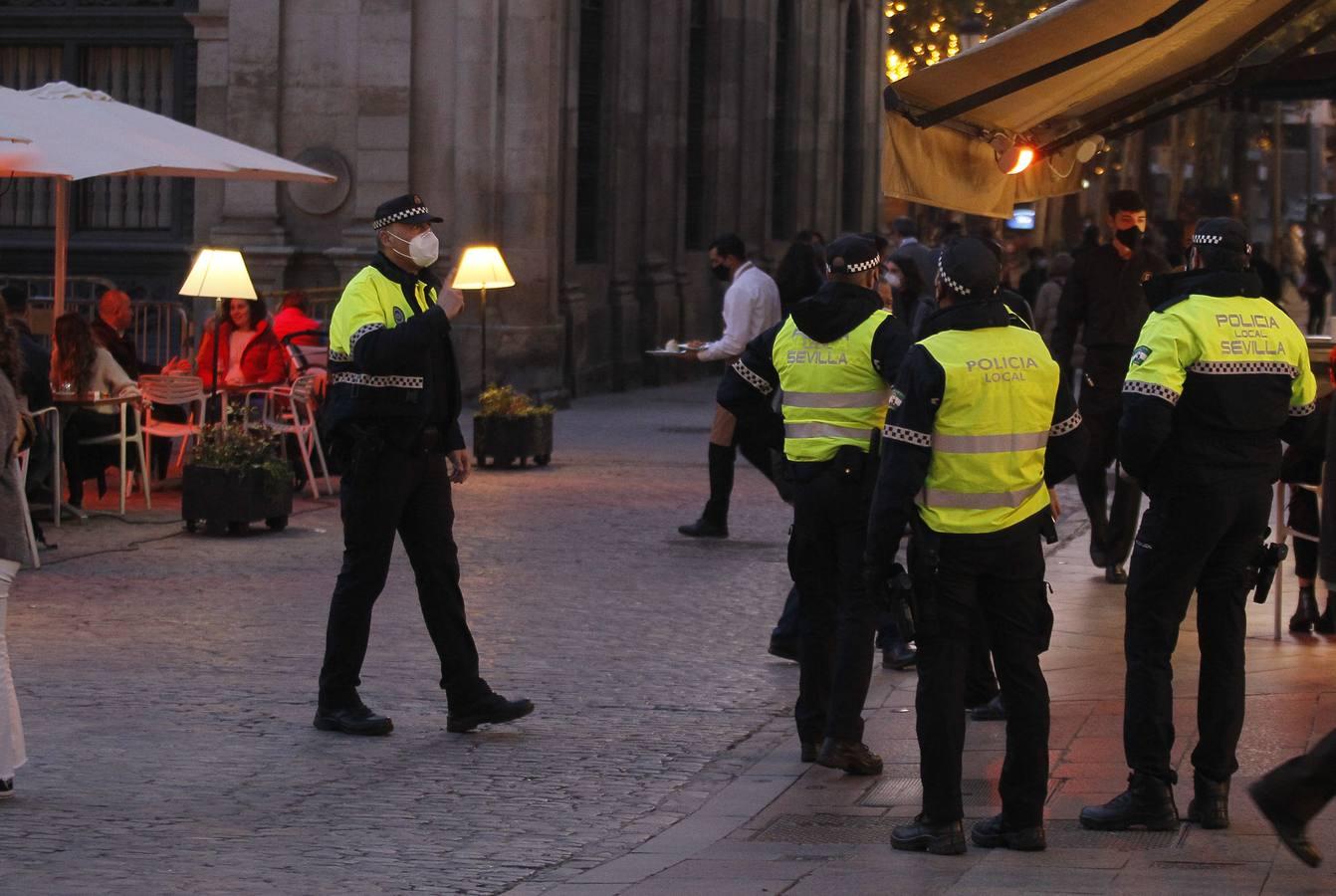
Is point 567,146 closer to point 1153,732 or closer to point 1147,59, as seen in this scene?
point 1147,59

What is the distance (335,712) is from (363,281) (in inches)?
61.9

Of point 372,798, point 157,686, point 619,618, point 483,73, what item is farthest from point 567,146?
point 372,798

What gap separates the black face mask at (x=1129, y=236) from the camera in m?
12.0

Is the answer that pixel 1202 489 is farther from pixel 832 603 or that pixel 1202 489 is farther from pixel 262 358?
pixel 262 358

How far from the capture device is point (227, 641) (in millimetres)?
10328

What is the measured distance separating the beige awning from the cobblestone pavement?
228 centimetres

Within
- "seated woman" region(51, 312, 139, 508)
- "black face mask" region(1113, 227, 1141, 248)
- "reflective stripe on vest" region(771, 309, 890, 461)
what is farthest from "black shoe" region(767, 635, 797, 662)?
"seated woman" region(51, 312, 139, 508)

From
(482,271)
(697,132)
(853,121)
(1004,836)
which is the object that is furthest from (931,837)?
(853,121)

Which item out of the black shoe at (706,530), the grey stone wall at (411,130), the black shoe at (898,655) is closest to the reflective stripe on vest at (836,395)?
the black shoe at (898,655)

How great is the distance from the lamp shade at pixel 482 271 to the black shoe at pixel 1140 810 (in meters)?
11.6

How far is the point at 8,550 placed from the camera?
24.3 feet

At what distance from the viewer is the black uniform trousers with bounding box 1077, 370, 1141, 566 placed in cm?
1216

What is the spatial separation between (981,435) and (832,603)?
154cm

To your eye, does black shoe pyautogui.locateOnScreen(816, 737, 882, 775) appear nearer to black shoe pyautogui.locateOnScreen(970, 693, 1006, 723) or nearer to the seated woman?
black shoe pyautogui.locateOnScreen(970, 693, 1006, 723)
